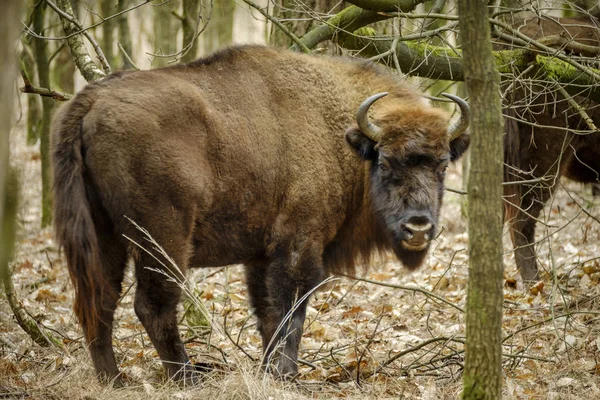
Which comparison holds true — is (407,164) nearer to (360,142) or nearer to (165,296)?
(360,142)

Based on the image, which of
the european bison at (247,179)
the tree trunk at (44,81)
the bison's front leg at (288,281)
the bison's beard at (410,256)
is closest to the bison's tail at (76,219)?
the european bison at (247,179)

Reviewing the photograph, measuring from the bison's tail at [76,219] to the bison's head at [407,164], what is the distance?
7.36 feet

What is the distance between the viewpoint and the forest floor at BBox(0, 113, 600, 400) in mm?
4695

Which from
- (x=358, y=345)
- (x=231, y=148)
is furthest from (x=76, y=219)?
(x=358, y=345)

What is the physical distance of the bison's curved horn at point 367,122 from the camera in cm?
588

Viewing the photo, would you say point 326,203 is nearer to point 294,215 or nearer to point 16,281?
point 294,215

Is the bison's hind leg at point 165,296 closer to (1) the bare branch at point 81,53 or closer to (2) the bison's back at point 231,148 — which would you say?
(2) the bison's back at point 231,148

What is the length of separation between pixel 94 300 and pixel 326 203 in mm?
2017

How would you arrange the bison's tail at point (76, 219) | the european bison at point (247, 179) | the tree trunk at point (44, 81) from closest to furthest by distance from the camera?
the bison's tail at point (76, 219), the european bison at point (247, 179), the tree trunk at point (44, 81)

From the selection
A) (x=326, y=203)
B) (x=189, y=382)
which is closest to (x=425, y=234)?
(x=326, y=203)

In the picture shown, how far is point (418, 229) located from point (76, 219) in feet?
8.42

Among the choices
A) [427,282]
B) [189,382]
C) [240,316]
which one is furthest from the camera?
[427,282]

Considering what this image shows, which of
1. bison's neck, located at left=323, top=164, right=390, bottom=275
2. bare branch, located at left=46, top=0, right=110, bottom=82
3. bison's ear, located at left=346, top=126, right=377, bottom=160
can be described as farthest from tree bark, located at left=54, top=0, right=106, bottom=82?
bison's neck, located at left=323, top=164, right=390, bottom=275

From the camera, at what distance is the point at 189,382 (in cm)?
518
